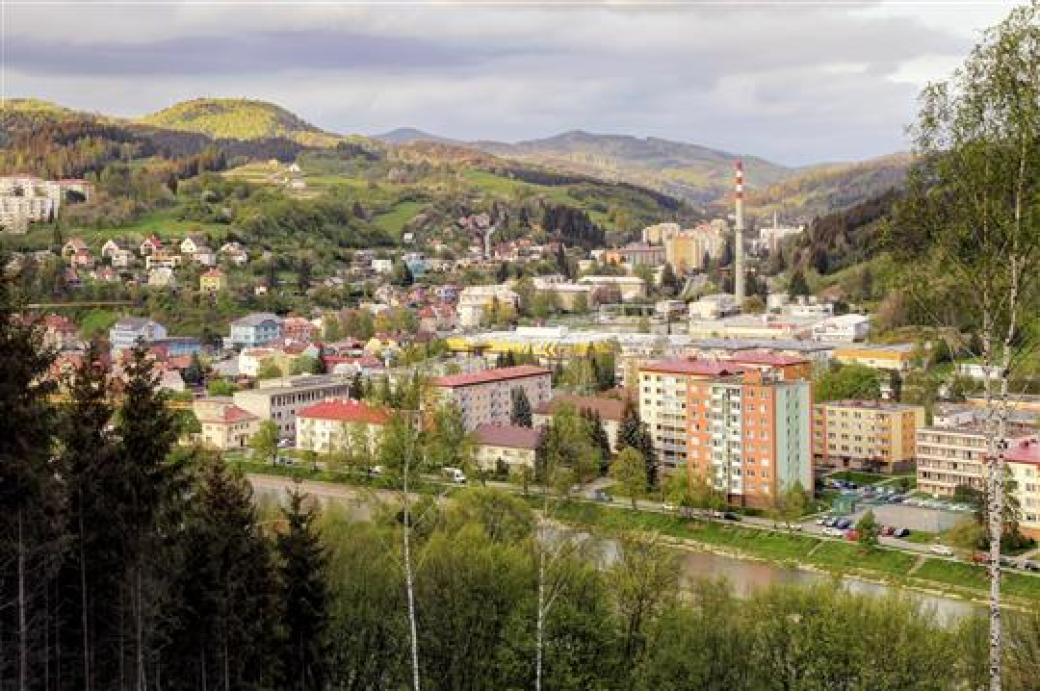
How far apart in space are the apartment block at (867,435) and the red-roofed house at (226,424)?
9.49 meters

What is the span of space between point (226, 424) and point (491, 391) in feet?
15.0

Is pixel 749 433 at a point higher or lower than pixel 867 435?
higher

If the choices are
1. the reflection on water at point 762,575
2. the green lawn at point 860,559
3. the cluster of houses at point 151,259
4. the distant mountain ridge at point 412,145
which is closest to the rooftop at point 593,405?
the reflection on water at point 762,575

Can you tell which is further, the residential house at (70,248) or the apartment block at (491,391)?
the residential house at (70,248)

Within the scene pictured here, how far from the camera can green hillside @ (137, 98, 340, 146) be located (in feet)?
266

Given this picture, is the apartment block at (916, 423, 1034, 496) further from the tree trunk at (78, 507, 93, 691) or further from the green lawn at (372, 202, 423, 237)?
the green lawn at (372, 202, 423, 237)

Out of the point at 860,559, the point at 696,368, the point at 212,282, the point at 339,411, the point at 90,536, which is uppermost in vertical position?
the point at 212,282

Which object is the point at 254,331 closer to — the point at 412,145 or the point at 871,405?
the point at 871,405

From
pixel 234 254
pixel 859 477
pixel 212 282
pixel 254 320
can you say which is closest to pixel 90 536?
pixel 859 477

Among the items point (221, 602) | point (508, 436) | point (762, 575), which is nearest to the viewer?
point (221, 602)

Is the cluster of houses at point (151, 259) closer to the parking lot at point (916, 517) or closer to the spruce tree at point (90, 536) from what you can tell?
the parking lot at point (916, 517)

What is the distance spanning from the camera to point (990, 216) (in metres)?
4.25

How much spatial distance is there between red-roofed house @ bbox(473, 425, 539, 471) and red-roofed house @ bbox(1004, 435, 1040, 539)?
21.4 feet

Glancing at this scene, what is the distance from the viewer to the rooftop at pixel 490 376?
65.4 ft
